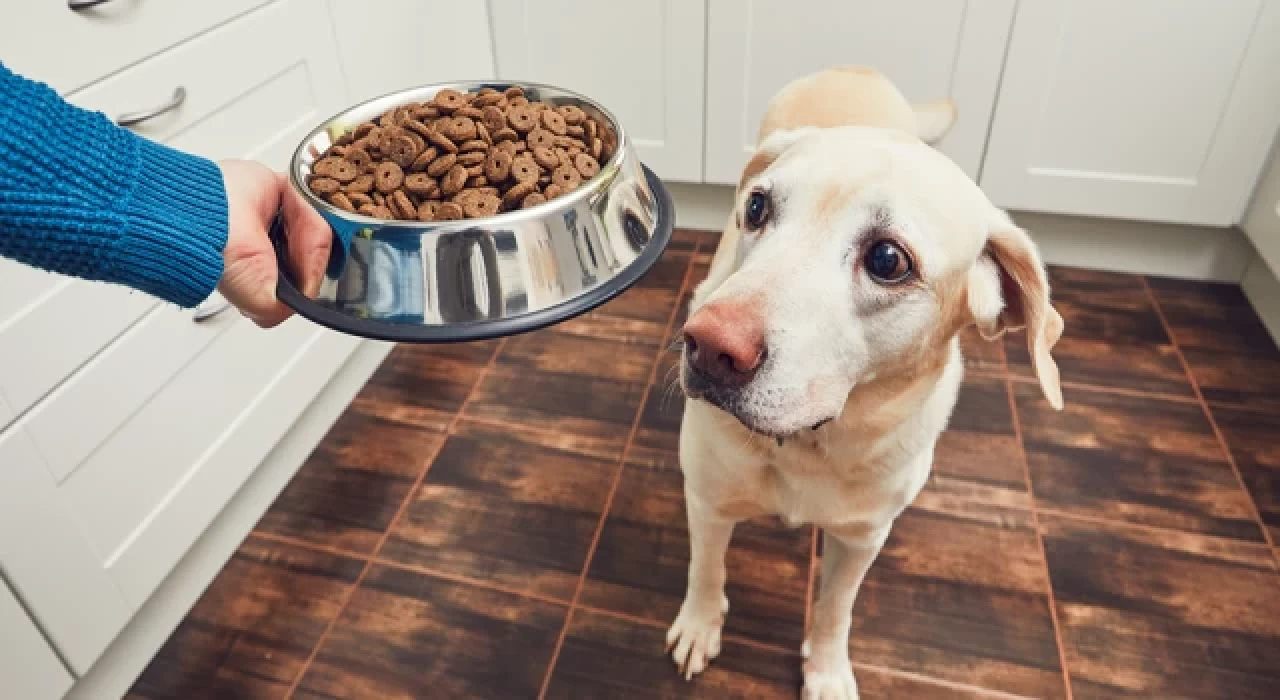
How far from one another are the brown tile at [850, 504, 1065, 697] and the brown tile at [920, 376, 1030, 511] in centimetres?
5

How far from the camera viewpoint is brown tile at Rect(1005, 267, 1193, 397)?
6.91ft

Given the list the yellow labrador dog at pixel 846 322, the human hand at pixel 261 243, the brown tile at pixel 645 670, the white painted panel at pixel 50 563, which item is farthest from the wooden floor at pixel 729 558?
the human hand at pixel 261 243

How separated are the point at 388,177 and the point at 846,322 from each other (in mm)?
580

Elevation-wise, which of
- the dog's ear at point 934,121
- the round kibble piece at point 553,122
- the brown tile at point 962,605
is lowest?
the brown tile at point 962,605

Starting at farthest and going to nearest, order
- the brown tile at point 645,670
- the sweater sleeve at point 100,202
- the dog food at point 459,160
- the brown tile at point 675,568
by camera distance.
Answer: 1. the brown tile at point 675,568
2. the brown tile at point 645,670
3. the dog food at point 459,160
4. the sweater sleeve at point 100,202

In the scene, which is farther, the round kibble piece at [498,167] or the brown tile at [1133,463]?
the brown tile at [1133,463]

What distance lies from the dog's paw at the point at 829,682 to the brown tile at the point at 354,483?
93 cm

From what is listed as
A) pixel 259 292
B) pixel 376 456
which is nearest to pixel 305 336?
pixel 376 456

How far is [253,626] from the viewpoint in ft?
5.20

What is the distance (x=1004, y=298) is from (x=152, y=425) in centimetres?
141

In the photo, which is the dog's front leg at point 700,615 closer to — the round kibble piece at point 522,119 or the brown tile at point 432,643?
the brown tile at point 432,643

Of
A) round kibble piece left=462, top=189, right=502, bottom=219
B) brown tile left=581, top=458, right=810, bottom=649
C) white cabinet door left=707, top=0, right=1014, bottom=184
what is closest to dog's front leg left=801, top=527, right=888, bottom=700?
brown tile left=581, top=458, right=810, bottom=649

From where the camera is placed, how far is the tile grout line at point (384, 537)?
4.96 feet

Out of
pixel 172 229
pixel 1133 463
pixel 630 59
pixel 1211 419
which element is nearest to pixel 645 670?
pixel 172 229
